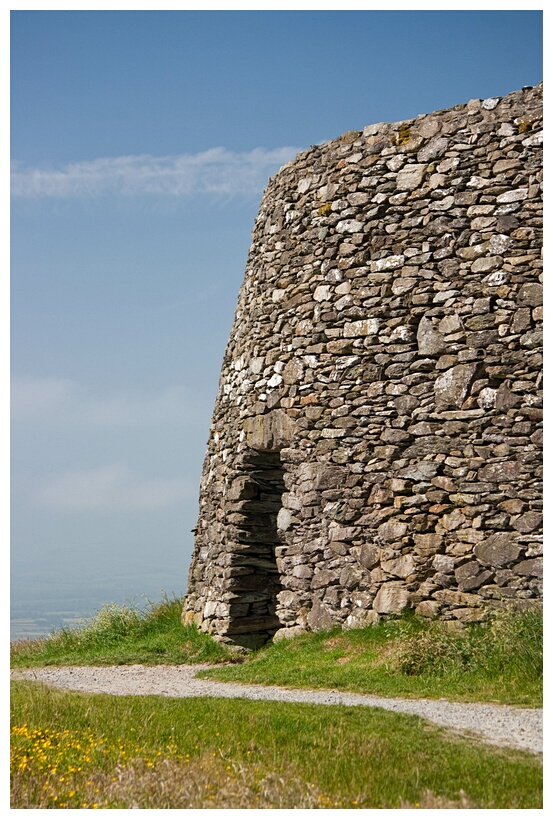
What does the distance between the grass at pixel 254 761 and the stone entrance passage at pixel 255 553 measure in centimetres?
508

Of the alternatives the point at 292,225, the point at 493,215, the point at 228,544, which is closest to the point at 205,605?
the point at 228,544

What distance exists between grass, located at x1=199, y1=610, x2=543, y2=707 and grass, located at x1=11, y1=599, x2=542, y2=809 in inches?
0.7

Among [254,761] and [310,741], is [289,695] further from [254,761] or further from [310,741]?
[254,761]

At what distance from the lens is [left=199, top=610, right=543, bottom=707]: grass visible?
794cm

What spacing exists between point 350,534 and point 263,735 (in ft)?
15.7

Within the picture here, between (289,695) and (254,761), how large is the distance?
250 centimetres

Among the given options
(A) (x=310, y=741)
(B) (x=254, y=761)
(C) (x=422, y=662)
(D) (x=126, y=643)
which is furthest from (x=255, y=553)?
(B) (x=254, y=761)

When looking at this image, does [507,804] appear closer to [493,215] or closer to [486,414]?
[486,414]

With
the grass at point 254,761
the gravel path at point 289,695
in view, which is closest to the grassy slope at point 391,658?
the gravel path at point 289,695

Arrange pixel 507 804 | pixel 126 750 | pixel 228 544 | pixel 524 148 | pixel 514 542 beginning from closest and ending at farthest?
pixel 507 804 < pixel 126 750 < pixel 514 542 < pixel 524 148 < pixel 228 544

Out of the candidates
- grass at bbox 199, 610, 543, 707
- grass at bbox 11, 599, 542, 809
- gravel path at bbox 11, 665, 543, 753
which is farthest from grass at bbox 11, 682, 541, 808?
grass at bbox 199, 610, 543, 707

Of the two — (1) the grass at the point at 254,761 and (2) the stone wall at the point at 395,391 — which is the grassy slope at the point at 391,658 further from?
(1) the grass at the point at 254,761

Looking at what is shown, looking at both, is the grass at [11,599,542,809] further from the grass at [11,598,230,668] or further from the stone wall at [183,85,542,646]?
the grass at [11,598,230,668]

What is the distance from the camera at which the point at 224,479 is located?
13.2m
